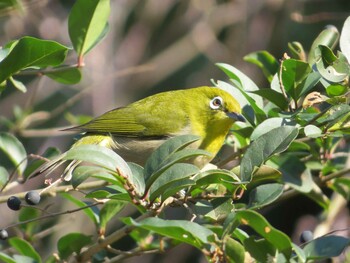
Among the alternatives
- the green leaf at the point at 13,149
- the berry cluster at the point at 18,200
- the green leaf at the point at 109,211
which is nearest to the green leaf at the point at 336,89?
the green leaf at the point at 109,211

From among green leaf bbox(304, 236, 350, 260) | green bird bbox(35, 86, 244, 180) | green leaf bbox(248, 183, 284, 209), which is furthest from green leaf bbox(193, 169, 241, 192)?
green bird bbox(35, 86, 244, 180)

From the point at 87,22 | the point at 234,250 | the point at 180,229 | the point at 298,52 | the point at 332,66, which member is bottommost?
the point at 234,250

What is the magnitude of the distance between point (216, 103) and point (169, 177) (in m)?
1.97

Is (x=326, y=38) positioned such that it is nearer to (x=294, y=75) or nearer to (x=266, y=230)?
(x=294, y=75)

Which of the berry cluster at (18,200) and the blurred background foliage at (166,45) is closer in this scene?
the berry cluster at (18,200)

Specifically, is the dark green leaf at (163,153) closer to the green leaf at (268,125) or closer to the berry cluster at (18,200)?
the green leaf at (268,125)

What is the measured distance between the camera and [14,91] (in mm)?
7117

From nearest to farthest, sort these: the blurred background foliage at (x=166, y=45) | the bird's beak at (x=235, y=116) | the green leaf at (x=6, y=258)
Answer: the green leaf at (x=6, y=258), the bird's beak at (x=235, y=116), the blurred background foliage at (x=166, y=45)

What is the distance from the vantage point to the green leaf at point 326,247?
2.62 meters

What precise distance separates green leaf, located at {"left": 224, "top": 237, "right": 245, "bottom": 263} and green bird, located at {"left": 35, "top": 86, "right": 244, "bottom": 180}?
6.25 ft

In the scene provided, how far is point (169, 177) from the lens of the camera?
8.25 feet

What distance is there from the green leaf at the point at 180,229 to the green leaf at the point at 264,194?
0.39 metres

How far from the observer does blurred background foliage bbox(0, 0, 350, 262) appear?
6.69 m

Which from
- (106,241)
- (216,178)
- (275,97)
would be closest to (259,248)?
(216,178)
